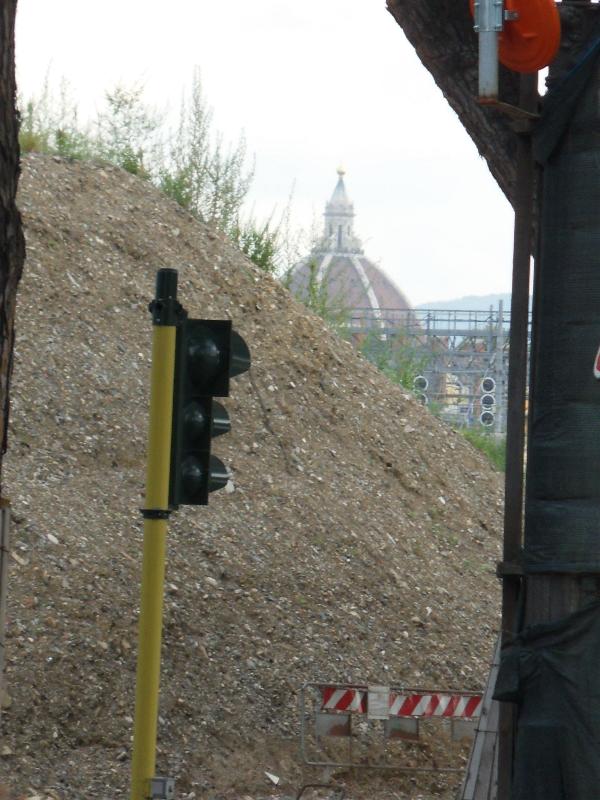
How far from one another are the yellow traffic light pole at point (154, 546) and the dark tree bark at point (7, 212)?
527mm

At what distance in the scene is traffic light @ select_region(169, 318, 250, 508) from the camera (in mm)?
5414

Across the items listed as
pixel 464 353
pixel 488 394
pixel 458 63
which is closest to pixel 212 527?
pixel 458 63

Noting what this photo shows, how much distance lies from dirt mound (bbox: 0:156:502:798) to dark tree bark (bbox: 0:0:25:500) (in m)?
5.00

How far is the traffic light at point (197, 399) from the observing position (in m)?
5.41

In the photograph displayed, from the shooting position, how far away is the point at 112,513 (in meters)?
13.3

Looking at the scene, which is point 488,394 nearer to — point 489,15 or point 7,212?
point 489,15

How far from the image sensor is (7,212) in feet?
17.6

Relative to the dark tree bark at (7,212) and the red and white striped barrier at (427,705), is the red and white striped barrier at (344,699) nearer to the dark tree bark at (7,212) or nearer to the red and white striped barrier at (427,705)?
the red and white striped barrier at (427,705)

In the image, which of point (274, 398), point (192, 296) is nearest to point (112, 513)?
point (274, 398)

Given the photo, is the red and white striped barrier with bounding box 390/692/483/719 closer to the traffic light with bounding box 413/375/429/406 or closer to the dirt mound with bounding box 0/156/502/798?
the dirt mound with bounding box 0/156/502/798

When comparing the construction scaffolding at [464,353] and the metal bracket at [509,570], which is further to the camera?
the construction scaffolding at [464,353]

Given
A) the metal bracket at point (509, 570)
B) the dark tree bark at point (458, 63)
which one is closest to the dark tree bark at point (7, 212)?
the metal bracket at point (509, 570)

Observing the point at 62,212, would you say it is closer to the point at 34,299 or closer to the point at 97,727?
the point at 34,299

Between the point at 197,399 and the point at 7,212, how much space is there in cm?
96
